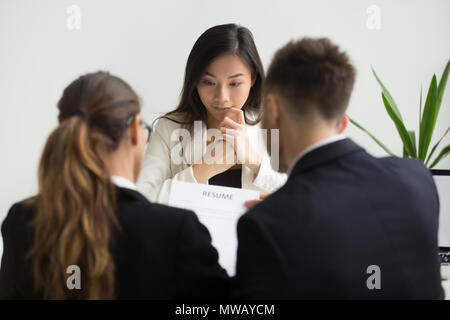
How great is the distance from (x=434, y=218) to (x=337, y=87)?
381 millimetres

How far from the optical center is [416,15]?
2.42 m

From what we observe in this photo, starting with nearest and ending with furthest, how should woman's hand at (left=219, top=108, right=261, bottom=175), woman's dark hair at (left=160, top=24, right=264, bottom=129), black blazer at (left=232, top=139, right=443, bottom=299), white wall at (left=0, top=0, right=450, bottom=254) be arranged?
black blazer at (left=232, top=139, right=443, bottom=299)
woman's hand at (left=219, top=108, right=261, bottom=175)
woman's dark hair at (left=160, top=24, right=264, bottom=129)
white wall at (left=0, top=0, right=450, bottom=254)

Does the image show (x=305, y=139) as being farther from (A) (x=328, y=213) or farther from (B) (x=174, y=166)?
(B) (x=174, y=166)

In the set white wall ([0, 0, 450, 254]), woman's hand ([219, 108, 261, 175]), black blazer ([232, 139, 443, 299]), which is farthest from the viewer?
white wall ([0, 0, 450, 254])

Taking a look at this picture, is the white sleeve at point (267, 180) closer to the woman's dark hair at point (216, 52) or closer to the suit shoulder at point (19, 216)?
the woman's dark hair at point (216, 52)

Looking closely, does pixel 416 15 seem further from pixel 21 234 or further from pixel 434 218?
pixel 21 234

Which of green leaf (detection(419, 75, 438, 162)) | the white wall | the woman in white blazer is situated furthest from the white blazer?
green leaf (detection(419, 75, 438, 162))

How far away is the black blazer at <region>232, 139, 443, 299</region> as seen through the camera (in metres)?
0.87

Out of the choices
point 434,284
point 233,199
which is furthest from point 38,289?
point 434,284

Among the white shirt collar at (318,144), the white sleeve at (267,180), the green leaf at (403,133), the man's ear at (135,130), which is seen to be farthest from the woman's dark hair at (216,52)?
the white shirt collar at (318,144)

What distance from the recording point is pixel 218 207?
1429 mm

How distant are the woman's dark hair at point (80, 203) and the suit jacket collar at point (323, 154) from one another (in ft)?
1.38

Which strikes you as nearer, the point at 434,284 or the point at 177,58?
the point at 434,284

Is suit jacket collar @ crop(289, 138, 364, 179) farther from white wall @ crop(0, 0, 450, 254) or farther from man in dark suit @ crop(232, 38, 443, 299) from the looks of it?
white wall @ crop(0, 0, 450, 254)
